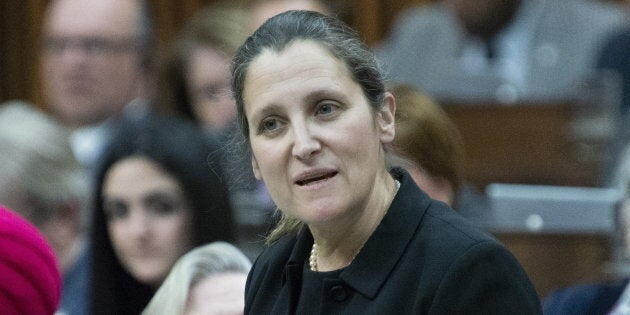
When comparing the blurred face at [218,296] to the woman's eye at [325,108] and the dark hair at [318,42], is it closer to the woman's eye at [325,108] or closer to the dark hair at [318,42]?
the dark hair at [318,42]

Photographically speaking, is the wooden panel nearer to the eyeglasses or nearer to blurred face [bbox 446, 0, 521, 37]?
blurred face [bbox 446, 0, 521, 37]

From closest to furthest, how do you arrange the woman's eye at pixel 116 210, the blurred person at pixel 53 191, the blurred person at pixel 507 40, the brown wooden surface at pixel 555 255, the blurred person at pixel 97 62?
the woman's eye at pixel 116 210 → the blurred person at pixel 53 191 → the brown wooden surface at pixel 555 255 → the blurred person at pixel 97 62 → the blurred person at pixel 507 40

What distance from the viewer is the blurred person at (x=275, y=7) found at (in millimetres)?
4062

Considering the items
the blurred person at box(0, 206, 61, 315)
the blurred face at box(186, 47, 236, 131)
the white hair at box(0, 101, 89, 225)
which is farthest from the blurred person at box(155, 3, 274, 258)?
the blurred person at box(0, 206, 61, 315)

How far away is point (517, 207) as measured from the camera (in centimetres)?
342

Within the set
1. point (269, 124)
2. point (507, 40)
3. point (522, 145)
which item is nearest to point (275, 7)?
point (522, 145)

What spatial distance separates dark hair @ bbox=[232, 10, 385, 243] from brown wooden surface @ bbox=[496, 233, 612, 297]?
1636mm

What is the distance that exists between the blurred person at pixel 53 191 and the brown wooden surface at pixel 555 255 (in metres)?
1.16

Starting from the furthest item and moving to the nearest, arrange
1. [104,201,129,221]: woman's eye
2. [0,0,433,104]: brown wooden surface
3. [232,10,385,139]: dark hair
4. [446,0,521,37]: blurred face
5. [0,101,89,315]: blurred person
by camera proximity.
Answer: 1. [0,0,433,104]: brown wooden surface
2. [446,0,521,37]: blurred face
3. [0,101,89,315]: blurred person
4. [104,201,129,221]: woman's eye
5. [232,10,385,139]: dark hair

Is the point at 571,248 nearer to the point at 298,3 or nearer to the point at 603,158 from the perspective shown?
the point at 603,158

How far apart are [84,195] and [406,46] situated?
5.96 feet

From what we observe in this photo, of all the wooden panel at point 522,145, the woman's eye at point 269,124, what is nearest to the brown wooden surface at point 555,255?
the wooden panel at point 522,145

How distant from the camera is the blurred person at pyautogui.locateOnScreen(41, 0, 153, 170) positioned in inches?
158

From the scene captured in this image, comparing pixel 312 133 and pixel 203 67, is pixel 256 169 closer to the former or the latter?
pixel 312 133
